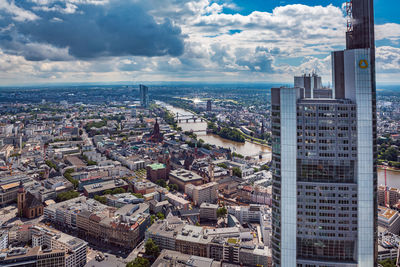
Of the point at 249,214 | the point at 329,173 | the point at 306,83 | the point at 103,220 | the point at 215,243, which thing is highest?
the point at 306,83

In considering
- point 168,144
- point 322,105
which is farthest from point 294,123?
point 168,144

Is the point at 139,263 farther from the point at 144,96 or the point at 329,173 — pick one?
the point at 144,96

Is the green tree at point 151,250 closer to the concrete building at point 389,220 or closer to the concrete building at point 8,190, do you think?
the concrete building at point 389,220

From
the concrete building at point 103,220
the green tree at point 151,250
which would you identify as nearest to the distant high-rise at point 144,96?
the concrete building at point 103,220

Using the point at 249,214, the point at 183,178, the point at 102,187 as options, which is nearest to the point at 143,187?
the point at 102,187

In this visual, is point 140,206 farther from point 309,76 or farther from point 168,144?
point 168,144

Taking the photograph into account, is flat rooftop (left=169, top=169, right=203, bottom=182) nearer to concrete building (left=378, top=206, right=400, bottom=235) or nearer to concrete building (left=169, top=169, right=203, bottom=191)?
concrete building (left=169, top=169, right=203, bottom=191)

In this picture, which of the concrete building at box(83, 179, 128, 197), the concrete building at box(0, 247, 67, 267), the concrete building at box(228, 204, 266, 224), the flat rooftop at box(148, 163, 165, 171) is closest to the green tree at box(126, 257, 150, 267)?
the concrete building at box(0, 247, 67, 267)

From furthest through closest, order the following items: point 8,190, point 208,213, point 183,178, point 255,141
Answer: point 255,141 < point 183,178 < point 8,190 < point 208,213
